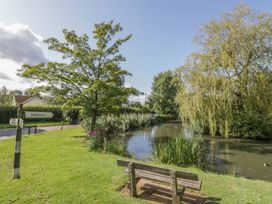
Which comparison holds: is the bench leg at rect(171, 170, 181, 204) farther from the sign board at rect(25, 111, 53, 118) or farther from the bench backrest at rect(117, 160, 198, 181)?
the sign board at rect(25, 111, 53, 118)

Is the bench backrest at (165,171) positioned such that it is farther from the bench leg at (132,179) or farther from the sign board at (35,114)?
the sign board at (35,114)

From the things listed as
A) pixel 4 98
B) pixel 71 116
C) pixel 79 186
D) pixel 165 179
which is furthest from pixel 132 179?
pixel 4 98

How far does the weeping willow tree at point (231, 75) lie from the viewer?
936cm

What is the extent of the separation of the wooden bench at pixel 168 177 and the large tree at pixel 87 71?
22.1ft

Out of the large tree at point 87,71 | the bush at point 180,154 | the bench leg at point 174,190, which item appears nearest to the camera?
the bench leg at point 174,190

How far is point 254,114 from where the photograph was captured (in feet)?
33.1

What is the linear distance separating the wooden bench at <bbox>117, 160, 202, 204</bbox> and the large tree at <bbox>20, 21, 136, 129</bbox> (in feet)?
22.1

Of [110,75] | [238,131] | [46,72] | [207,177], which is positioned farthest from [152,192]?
[238,131]

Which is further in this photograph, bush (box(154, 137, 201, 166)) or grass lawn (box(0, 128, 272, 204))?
bush (box(154, 137, 201, 166))

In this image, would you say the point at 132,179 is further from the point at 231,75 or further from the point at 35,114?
the point at 231,75

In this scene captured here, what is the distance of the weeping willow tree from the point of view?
30.7 feet

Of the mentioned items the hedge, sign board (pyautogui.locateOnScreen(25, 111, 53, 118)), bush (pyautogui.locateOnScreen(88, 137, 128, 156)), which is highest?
the hedge

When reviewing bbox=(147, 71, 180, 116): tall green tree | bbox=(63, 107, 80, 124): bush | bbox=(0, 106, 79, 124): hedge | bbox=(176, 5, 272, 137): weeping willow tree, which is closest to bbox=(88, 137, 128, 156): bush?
bbox=(176, 5, 272, 137): weeping willow tree

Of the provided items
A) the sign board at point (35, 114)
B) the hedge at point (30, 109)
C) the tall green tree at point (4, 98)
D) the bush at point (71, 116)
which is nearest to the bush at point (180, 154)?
the sign board at point (35, 114)
